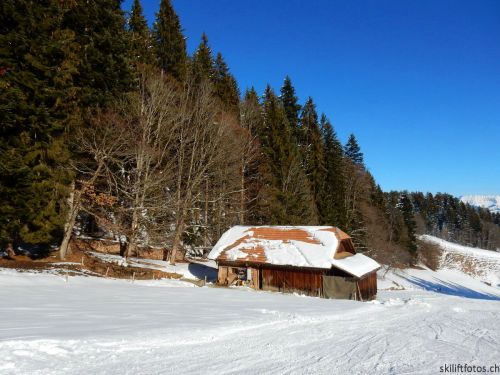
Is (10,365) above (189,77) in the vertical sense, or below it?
below

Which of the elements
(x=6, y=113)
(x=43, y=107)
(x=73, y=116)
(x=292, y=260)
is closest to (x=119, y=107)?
(x=73, y=116)

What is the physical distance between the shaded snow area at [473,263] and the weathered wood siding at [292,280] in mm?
57788

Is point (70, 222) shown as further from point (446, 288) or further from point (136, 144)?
point (446, 288)

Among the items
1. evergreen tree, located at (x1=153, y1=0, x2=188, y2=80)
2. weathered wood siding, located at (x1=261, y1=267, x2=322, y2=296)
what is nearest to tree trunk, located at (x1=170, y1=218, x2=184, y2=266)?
weathered wood siding, located at (x1=261, y1=267, x2=322, y2=296)

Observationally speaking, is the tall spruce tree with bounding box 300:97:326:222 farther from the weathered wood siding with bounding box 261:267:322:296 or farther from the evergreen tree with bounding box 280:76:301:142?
the weathered wood siding with bounding box 261:267:322:296

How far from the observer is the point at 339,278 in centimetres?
2367

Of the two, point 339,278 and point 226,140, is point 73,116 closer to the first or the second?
point 226,140

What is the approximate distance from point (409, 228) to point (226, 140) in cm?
4804

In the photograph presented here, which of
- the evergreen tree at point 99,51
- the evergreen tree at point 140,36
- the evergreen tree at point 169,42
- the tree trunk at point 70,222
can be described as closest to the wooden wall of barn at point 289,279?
the tree trunk at point 70,222

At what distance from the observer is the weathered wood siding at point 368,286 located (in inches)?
958

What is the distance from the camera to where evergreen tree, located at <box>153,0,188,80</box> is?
3447 centimetres

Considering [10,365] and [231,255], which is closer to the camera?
[10,365]

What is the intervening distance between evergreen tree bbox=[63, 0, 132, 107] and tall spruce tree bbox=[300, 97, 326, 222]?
27285mm

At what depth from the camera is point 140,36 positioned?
1203 inches
